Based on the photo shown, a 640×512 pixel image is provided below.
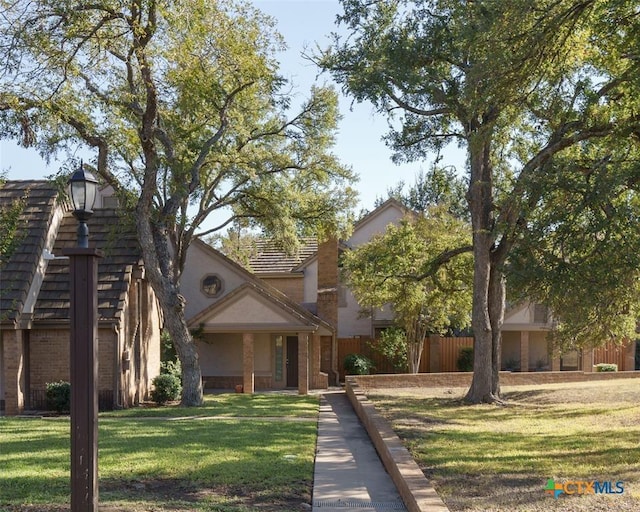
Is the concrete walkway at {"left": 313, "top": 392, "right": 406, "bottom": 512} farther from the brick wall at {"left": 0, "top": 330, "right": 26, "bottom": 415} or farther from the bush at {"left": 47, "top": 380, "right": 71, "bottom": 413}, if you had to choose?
the brick wall at {"left": 0, "top": 330, "right": 26, "bottom": 415}

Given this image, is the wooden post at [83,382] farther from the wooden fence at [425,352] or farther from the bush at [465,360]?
the bush at [465,360]

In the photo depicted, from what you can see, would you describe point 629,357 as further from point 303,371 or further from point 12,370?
point 12,370

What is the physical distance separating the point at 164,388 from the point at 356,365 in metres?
11.6

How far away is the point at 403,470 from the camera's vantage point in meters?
10.8

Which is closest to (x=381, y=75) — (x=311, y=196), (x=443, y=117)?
(x=443, y=117)

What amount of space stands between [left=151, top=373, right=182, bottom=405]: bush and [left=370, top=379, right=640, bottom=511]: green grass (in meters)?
6.66

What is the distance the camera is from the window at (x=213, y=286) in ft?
111

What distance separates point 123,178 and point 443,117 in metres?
10.3

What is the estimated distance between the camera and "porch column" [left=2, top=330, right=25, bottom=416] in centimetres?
2278

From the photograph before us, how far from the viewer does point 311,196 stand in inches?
1096

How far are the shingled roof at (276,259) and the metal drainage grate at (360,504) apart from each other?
93.0 feet

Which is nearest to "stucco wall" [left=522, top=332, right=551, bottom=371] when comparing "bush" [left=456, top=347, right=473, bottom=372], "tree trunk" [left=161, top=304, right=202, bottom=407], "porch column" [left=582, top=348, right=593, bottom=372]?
"porch column" [left=582, top=348, right=593, bottom=372]

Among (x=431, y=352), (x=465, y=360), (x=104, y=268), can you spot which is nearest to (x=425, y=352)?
(x=431, y=352)

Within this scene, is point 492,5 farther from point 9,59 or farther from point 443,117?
point 9,59
